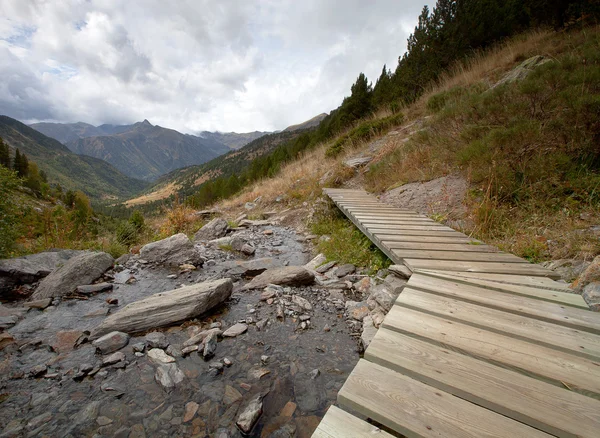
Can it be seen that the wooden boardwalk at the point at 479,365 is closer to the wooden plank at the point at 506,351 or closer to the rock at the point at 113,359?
the wooden plank at the point at 506,351

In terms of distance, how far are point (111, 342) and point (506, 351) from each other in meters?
3.46

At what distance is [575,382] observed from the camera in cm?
131

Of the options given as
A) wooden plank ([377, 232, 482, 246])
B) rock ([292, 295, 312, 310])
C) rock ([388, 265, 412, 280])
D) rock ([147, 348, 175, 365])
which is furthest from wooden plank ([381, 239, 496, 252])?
rock ([147, 348, 175, 365])

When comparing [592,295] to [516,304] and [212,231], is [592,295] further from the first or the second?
[212,231]

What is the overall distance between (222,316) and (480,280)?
9.65 ft

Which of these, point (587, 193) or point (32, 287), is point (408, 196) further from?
point (32, 287)

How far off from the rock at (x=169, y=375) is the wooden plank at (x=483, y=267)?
2.52 meters

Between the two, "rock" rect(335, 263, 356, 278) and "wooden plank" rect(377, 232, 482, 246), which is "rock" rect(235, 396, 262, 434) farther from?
"rock" rect(335, 263, 356, 278)

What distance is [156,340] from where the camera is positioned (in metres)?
2.80

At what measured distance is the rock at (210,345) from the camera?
2.62 metres

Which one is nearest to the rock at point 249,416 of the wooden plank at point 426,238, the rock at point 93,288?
the wooden plank at point 426,238

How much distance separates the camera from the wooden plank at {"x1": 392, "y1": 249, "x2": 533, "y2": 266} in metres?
2.94

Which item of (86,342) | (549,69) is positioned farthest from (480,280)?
(549,69)

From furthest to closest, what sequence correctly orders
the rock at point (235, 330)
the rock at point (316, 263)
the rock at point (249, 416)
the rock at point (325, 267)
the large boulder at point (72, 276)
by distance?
the rock at point (316, 263), the rock at point (325, 267), the large boulder at point (72, 276), the rock at point (235, 330), the rock at point (249, 416)
